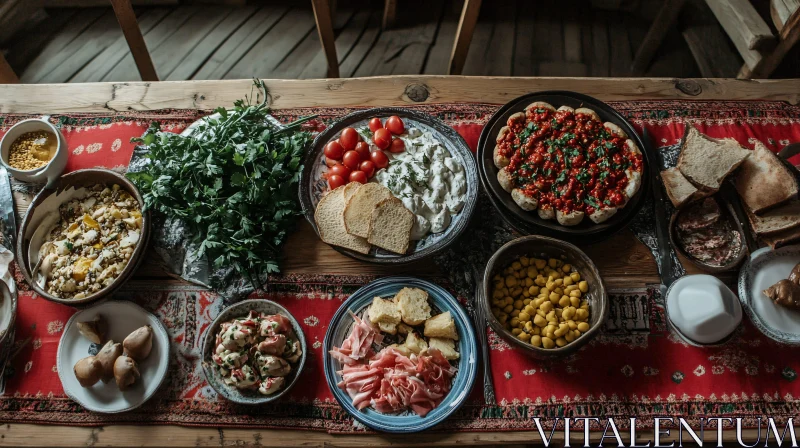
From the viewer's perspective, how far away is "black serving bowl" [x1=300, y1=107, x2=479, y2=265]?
2.21 meters

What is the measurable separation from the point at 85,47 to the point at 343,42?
1945 mm

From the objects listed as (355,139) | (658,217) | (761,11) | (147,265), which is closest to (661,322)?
(658,217)

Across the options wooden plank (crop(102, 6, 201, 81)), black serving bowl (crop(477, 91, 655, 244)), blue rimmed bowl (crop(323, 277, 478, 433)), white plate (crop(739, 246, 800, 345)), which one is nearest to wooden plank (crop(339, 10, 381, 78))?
wooden plank (crop(102, 6, 201, 81))

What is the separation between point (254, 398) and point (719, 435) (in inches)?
69.5

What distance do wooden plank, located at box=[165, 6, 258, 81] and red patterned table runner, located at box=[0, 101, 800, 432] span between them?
7.41 feet

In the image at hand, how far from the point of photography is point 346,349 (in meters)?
2.13

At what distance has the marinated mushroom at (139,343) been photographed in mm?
2094

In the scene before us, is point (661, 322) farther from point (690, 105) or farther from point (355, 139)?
point (355, 139)

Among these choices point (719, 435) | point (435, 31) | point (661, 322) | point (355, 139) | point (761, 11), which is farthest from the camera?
point (435, 31)

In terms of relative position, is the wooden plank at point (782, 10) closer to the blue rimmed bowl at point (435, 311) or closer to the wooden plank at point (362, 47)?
the blue rimmed bowl at point (435, 311)

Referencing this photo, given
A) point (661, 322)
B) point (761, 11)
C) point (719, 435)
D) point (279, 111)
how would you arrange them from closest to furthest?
1. point (719, 435)
2. point (661, 322)
3. point (279, 111)
4. point (761, 11)

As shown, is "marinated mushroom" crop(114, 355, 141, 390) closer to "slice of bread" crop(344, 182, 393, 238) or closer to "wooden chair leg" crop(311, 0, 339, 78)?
"slice of bread" crop(344, 182, 393, 238)

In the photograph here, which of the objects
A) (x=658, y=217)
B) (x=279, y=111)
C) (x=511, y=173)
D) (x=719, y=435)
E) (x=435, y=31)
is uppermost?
(x=435, y=31)

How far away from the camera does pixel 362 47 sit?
421 cm
